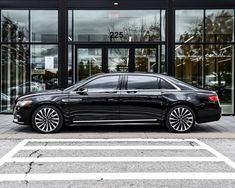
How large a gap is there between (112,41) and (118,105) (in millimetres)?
5453

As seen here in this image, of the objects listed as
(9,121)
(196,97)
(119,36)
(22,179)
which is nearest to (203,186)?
(22,179)

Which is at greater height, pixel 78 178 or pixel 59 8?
pixel 59 8

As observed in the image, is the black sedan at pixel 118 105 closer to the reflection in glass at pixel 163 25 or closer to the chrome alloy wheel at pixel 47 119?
the chrome alloy wheel at pixel 47 119

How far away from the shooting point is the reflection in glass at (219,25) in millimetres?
14281

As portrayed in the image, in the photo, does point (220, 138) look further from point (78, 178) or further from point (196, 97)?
point (78, 178)

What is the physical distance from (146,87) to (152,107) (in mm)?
559

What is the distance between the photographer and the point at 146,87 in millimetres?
9875

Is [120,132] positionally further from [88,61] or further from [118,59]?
[88,61]

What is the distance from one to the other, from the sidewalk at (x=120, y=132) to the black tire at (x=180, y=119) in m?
0.19

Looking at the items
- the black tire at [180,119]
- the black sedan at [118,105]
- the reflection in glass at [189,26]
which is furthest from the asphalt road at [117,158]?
the reflection in glass at [189,26]

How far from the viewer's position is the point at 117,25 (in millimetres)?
14688

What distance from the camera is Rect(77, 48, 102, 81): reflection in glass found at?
1468 centimetres

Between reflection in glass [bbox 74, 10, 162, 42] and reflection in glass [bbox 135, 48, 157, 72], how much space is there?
17.2 inches

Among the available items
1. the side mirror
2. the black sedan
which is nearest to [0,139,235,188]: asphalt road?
the black sedan
